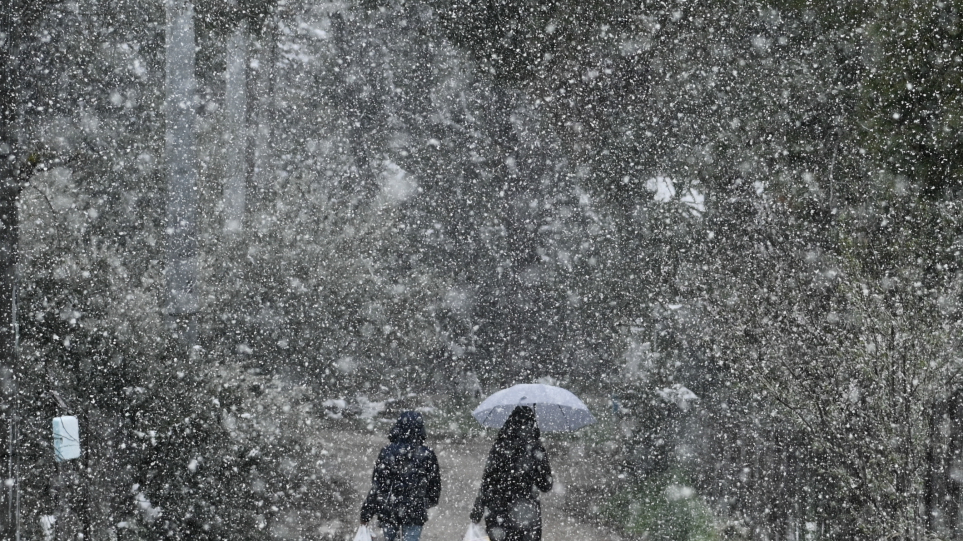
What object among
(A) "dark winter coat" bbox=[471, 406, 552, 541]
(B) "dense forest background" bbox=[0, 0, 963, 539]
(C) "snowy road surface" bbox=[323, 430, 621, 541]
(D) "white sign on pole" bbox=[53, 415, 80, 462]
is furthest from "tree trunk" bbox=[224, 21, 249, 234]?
(A) "dark winter coat" bbox=[471, 406, 552, 541]

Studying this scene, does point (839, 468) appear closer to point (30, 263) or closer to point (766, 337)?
point (766, 337)

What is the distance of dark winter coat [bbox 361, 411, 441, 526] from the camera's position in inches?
209

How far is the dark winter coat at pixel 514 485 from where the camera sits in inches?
203

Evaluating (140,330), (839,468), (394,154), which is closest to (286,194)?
(394,154)

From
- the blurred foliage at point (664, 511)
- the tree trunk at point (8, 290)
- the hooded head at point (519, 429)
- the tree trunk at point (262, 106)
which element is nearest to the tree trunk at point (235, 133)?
the tree trunk at point (262, 106)

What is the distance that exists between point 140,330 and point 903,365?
545 cm

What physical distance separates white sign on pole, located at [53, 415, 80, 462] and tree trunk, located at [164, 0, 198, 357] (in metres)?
1.32

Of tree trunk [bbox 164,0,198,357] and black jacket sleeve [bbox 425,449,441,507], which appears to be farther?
tree trunk [bbox 164,0,198,357]

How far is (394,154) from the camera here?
66.2 ft

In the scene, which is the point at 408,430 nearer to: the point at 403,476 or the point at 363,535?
the point at 403,476

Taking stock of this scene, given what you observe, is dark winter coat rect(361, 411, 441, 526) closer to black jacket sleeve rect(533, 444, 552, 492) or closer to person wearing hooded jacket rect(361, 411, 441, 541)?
person wearing hooded jacket rect(361, 411, 441, 541)

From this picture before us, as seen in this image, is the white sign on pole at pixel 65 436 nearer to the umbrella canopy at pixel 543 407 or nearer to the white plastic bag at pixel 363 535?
the white plastic bag at pixel 363 535

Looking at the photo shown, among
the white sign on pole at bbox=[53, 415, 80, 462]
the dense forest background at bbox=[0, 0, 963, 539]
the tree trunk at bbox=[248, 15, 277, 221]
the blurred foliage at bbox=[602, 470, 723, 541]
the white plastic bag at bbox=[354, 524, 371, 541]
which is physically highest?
the tree trunk at bbox=[248, 15, 277, 221]

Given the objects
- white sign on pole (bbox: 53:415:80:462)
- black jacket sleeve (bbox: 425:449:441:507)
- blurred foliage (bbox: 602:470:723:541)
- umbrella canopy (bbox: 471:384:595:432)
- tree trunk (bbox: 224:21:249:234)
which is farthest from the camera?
tree trunk (bbox: 224:21:249:234)
